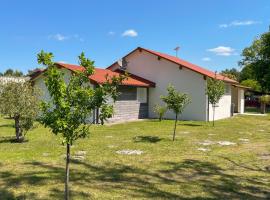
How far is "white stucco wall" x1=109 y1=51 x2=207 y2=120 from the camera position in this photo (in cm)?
2348

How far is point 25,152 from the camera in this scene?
10.6 meters

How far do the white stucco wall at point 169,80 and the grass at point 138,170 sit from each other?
985 cm

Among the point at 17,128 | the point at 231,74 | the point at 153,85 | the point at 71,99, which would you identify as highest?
the point at 231,74

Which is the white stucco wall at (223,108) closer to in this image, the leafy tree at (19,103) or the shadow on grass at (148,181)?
the leafy tree at (19,103)

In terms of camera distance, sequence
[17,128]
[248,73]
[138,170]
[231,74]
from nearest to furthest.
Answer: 1. [138,170]
2. [17,128]
3. [231,74]
4. [248,73]

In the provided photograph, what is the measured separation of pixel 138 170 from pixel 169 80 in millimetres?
16737

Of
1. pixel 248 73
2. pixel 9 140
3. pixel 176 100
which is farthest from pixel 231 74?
pixel 9 140

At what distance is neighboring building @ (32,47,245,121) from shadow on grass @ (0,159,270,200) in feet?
43.0

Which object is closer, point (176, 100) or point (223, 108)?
point (176, 100)

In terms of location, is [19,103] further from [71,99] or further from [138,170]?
[71,99]

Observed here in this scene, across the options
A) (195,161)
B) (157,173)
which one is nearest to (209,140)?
(195,161)

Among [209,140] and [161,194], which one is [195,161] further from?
[209,140]

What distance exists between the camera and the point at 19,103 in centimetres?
1233

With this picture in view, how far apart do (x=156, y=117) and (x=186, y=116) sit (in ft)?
7.86
